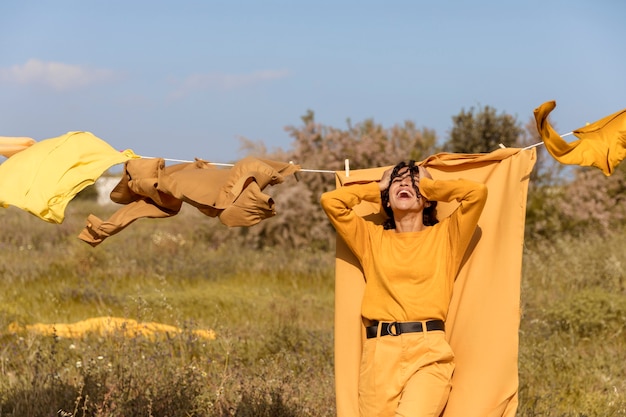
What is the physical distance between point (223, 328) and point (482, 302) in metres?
3.52

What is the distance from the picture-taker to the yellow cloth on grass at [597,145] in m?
5.09

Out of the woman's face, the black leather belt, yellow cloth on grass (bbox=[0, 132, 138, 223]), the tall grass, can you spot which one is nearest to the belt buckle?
the black leather belt

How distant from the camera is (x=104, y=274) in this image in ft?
42.0

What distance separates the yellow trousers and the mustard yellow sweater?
0.13 m

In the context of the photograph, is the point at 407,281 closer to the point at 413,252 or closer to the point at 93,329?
the point at 413,252

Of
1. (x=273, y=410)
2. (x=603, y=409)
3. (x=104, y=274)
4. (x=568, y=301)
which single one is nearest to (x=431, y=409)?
(x=273, y=410)

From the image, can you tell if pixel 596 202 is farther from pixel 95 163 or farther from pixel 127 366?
pixel 95 163

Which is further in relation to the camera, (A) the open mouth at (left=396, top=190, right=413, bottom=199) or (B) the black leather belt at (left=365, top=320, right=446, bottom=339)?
(A) the open mouth at (left=396, top=190, right=413, bottom=199)

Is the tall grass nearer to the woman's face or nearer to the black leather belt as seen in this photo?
the black leather belt

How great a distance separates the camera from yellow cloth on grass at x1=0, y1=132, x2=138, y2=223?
5070 mm

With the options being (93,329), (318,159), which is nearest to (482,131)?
(318,159)

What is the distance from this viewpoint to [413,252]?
5.20m

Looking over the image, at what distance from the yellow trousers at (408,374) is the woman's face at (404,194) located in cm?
71

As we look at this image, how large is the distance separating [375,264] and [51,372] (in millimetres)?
2801
